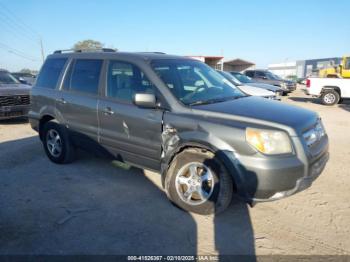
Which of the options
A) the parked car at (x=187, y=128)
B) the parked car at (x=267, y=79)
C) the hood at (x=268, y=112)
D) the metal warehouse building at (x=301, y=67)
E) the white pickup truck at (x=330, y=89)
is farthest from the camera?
the metal warehouse building at (x=301, y=67)

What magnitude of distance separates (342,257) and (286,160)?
40.5 inches

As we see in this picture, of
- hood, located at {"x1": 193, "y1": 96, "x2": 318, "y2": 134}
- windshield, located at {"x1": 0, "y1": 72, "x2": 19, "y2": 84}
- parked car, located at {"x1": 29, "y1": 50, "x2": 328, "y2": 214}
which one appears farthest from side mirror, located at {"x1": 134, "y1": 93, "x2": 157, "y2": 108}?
windshield, located at {"x1": 0, "y1": 72, "x2": 19, "y2": 84}

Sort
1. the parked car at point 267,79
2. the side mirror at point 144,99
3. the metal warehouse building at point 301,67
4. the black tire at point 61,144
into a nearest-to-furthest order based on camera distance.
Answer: the side mirror at point 144,99, the black tire at point 61,144, the parked car at point 267,79, the metal warehouse building at point 301,67

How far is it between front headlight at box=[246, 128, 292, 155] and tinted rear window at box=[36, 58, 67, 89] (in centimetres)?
367

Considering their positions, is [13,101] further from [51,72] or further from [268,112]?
[268,112]

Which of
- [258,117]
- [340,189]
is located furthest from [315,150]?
[340,189]

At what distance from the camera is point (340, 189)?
4328 millimetres

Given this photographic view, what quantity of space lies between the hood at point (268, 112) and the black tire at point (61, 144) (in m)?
2.71

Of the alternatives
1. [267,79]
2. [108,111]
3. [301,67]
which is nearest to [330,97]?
[267,79]

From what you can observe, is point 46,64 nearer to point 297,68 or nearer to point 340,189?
point 340,189

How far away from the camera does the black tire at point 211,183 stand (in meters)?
3.34

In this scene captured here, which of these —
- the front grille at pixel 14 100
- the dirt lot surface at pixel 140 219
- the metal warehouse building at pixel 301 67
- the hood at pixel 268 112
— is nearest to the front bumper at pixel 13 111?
the front grille at pixel 14 100

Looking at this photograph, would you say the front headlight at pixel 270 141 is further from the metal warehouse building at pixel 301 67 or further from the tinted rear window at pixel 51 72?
the metal warehouse building at pixel 301 67

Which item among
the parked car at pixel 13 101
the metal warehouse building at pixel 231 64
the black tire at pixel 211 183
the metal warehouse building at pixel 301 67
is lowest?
the black tire at pixel 211 183
